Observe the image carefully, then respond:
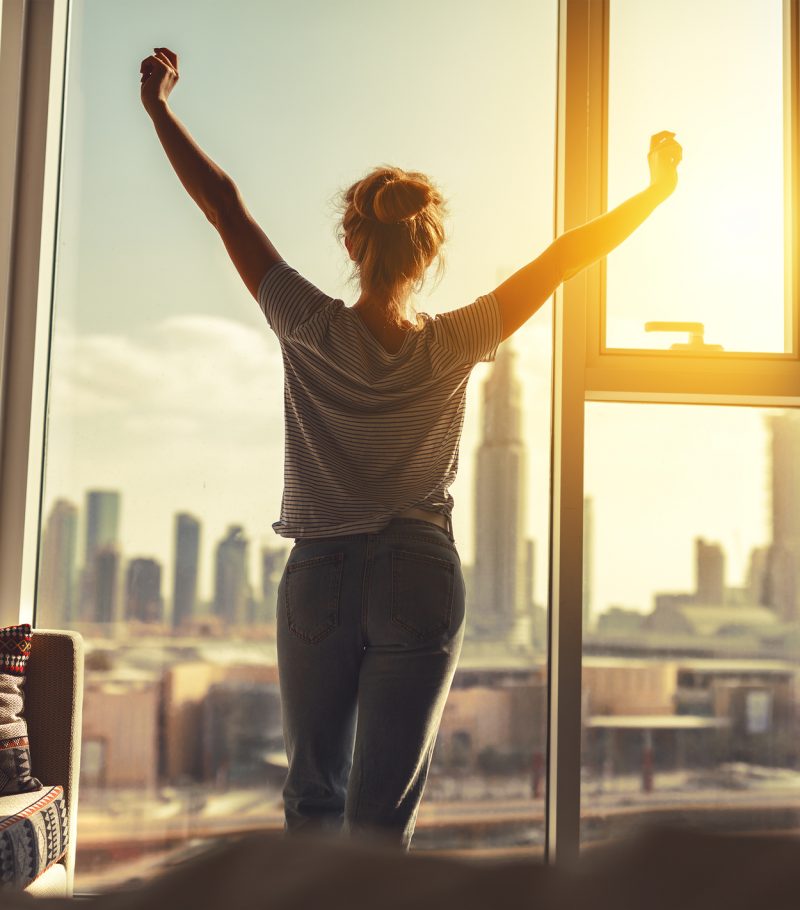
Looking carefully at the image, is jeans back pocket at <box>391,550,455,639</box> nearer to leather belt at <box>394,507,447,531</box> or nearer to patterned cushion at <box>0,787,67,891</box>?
leather belt at <box>394,507,447,531</box>

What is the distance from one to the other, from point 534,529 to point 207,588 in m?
0.83

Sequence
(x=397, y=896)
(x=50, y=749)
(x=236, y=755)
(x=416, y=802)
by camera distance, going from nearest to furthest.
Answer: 1. (x=397, y=896)
2. (x=416, y=802)
3. (x=50, y=749)
4. (x=236, y=755)

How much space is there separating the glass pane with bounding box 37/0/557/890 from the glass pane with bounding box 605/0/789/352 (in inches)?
8.1

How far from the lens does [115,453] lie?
7.73ft

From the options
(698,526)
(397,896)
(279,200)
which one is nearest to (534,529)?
(698,526)

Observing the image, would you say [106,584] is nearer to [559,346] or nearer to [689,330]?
[559,346]

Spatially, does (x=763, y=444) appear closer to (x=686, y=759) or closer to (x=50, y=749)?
(x=686, y=759)

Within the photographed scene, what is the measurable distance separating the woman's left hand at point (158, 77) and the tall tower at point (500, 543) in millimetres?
1059

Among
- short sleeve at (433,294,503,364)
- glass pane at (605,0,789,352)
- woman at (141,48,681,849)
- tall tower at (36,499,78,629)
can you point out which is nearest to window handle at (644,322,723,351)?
glass pane at (605,0,789,352)

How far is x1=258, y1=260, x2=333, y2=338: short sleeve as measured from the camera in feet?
5.60

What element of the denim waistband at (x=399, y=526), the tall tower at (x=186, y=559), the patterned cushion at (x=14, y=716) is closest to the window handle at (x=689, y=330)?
the denim waistband at (x=399, y=526)

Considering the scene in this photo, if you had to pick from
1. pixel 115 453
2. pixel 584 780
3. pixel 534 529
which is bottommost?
pixel 584 780

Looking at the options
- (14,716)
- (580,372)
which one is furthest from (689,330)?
(14,716)

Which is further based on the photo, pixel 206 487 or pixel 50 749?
pixel 206 487
